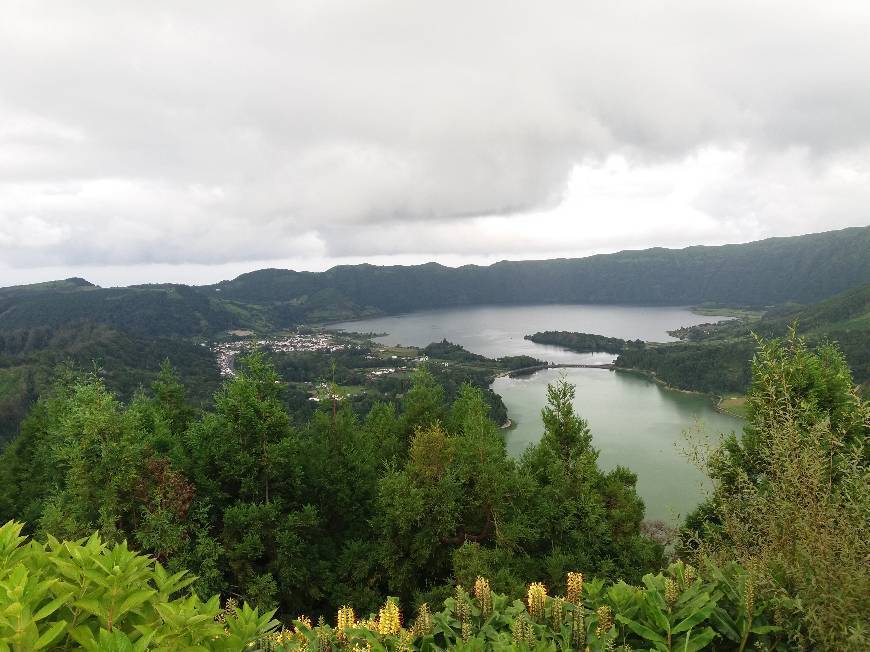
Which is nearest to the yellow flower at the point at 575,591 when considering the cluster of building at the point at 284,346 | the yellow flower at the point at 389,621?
the yellow flower at the point at 389,621

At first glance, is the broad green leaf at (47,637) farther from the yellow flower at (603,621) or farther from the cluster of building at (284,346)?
the cluster of building at (284,346)

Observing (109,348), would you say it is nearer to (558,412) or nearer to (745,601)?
(558,412)

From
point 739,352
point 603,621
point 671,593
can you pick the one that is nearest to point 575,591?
point 603,621

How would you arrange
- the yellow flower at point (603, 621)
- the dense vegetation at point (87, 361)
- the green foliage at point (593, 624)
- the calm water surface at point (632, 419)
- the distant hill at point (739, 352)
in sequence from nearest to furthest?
the green foliage at point (593, 624) → the yellow flower at point (603, 621) → the calm water surface at point (632, 419) → the dense vegetation at point (87, 361) → the distant hill at point (739, 352)

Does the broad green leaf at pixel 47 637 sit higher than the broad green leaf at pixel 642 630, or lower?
higher

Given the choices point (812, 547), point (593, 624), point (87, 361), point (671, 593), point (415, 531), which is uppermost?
point (812, 547)

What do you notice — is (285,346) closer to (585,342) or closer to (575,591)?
(585,342)
